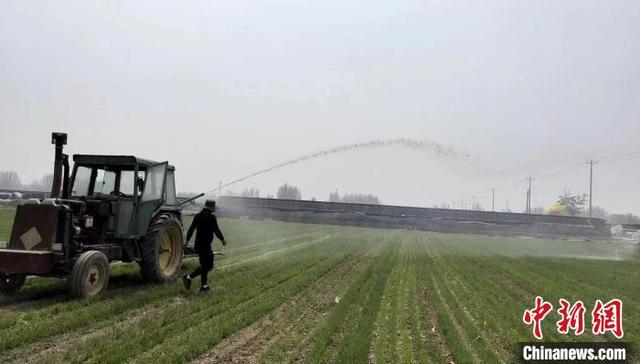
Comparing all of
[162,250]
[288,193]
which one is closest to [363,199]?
[288,193]

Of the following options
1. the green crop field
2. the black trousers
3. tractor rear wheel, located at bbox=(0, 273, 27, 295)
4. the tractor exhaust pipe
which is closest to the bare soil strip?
the green crop field

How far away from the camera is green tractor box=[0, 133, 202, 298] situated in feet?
28.3

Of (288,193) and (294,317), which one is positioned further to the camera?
(288,193)

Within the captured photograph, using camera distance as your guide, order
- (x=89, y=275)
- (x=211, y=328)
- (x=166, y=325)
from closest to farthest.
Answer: (x=211, y=328) → (x=166, y=325) → (x=89, y=275)

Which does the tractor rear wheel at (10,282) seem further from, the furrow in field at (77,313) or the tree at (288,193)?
the tree at (288,193)

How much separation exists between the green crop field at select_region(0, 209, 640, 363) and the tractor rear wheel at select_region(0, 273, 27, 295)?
0.28 metres

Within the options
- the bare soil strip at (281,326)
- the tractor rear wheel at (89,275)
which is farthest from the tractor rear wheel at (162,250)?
the bare soil strip at (281,326)

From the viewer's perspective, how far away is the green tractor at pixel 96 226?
28.3 feet

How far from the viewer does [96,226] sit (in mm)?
10055

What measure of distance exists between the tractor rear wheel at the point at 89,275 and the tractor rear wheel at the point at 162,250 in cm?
133

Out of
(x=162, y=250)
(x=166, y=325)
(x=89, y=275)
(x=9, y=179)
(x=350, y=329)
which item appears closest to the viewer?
(x=166, y=325)

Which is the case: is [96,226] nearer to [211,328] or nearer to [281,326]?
[211,328]

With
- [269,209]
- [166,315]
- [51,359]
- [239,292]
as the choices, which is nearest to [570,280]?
[239,292]

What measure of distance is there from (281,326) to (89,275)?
375 cm
